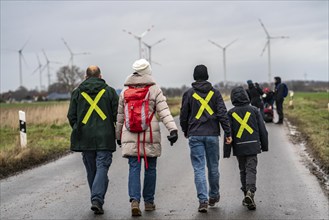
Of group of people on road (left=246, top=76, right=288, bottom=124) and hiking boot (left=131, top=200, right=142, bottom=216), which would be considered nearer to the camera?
hiking boot (left=131, top=200, right=142, bottom=216)

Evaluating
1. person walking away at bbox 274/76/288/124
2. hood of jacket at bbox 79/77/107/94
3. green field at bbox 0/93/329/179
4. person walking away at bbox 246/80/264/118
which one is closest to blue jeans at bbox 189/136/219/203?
hood of jacket at bbox 79/77/107/94

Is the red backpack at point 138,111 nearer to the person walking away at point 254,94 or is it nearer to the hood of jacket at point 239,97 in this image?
the hood of jacket at point 239,97

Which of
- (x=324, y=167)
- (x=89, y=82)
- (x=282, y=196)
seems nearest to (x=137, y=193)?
(x=89, y=82)

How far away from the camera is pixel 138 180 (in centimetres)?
723

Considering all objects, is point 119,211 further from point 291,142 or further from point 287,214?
point 291,142

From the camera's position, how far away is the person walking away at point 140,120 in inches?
280

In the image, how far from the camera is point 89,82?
7.43m

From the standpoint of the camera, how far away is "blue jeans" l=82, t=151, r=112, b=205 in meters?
7.18

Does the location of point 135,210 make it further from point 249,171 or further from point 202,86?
point 202,86

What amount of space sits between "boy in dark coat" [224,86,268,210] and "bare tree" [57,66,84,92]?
318ft

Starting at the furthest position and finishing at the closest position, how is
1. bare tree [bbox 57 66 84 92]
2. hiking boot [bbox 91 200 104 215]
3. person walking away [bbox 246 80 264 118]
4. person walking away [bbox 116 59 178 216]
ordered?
bare tree [bbox 57 66 84 92]
person walking away [bbox 246 80 264 118]
person walking away [bbox 116 59 178 216]
hiking boot [bbox 91 200 104 215]

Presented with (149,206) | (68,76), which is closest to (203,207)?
(149,206)

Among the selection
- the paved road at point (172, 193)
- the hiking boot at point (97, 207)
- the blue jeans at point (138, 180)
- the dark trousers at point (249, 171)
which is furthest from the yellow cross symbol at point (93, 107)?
the dark trousers at point (249, 171)

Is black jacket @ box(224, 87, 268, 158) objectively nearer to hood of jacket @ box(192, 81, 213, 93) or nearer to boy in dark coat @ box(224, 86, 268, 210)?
boy in dark coat @ box(224, 86, 268, 210)
